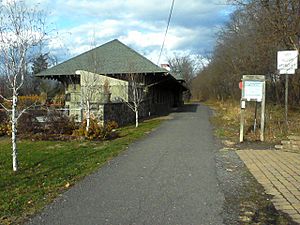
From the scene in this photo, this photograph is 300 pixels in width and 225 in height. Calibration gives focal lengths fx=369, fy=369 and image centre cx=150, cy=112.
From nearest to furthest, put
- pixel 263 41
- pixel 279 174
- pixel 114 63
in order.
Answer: pixel 279 174, pixel 263 41, pixel 114 63

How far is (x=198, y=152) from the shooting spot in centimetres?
1072

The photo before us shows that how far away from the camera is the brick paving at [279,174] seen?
5.56 m

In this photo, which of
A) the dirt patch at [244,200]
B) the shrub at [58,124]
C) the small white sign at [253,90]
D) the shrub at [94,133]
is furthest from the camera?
the shrub at [58,124]

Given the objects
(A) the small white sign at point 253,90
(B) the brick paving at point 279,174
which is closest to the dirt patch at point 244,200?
(B) the brick paving at point 279,174

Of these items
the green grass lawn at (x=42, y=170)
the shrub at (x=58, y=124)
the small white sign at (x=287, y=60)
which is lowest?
the green grass lawn at (x=42, y=170)

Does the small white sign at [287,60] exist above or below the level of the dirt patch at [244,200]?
above

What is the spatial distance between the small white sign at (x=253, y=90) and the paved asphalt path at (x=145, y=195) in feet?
14.7

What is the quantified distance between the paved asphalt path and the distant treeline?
9532 millimetres

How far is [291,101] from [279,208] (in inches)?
923

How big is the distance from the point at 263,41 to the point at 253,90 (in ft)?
20.5

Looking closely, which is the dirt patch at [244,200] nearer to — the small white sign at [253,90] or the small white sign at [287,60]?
the small white sign at [253,90]

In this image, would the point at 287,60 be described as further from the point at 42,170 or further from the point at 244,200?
the point at 42,170

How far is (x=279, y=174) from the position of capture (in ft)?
25.0

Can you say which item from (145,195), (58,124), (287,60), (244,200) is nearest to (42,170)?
(145,195)
